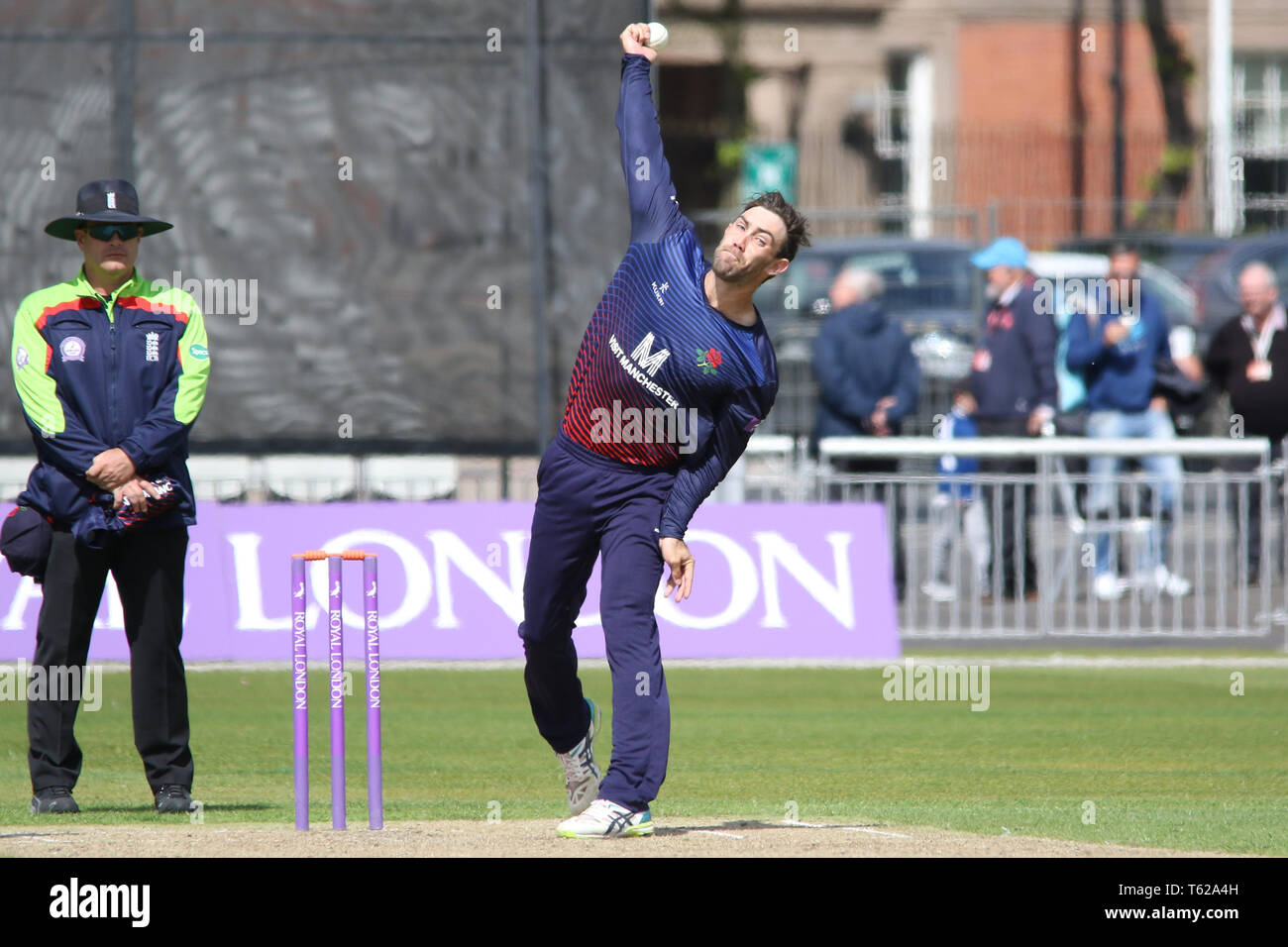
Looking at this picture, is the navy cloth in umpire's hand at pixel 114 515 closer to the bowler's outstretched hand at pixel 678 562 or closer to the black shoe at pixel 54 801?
the black shoe at pixel 54 801

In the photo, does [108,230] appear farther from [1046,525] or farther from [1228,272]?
[1228,272]

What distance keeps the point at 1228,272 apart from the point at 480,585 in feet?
42.9

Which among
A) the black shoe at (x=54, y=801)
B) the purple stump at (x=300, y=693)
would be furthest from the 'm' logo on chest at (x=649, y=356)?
the black shoe at (x=54, y=801)

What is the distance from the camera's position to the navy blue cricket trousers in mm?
8203

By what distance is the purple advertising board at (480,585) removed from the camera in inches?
558

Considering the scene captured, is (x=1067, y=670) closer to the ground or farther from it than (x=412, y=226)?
closer to the ground

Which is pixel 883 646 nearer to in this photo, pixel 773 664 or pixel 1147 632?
pixel 773 664

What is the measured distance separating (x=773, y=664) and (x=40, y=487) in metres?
6.09

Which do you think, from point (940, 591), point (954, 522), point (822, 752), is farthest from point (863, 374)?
point (822, 752)

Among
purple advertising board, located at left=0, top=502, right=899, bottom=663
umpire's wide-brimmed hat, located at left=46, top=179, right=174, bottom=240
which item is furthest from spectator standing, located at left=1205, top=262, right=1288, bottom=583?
umpire's wide-brimmed hat, located at left=46, top=179, right=174, bottom=240

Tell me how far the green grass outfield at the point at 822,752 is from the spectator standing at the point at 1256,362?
3.34 m

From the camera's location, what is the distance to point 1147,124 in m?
37.1

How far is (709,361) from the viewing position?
8219 millimetres

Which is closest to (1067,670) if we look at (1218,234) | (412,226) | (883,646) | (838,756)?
(883,646)
